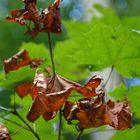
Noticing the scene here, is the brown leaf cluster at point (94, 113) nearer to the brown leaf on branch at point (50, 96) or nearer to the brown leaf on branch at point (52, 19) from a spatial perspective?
the brown leaf on branch at point (50, 96)

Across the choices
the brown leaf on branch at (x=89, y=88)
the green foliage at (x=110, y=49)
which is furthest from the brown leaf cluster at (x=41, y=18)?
the green foliage at (x=110, y=49)

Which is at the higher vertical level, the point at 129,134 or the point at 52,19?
the point at 52,19

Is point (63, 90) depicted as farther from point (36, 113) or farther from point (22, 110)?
point (22, 110)

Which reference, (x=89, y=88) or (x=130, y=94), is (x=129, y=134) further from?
(x=89, y=88)

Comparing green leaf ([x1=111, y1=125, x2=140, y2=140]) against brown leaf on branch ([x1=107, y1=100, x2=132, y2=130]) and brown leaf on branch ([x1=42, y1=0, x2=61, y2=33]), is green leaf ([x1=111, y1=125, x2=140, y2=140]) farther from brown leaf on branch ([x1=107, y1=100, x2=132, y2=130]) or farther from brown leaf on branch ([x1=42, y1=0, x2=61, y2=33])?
brown leaf on branch ([x1=42, y1=0, x2=61, y2=33])

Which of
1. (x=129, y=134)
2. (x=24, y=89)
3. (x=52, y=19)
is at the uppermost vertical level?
(x=52, y=19)

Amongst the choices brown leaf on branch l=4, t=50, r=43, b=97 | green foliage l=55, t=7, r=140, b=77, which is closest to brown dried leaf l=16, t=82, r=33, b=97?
brown leaf on branch l=4, t=50, r=43, b=97

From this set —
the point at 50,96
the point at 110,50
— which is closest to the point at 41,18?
the point at 50,96
